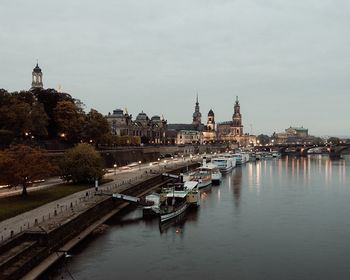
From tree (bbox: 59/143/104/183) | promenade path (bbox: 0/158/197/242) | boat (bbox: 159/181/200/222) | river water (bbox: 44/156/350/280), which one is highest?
tree (bbox: 59/143/104/183)

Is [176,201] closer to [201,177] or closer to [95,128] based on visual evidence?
[201,177]

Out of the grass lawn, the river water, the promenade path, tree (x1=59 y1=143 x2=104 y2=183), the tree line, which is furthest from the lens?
the tree line

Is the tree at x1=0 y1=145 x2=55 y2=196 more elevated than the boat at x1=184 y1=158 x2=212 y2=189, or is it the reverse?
the tree at x1=0 y1=145 x2=55 y2=196

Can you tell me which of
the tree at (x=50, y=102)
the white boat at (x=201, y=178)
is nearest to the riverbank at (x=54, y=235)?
the white boat at (x=201, y=178)

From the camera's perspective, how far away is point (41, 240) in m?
30.5

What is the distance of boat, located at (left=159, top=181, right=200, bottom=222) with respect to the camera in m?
46.8

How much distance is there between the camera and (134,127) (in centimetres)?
16875

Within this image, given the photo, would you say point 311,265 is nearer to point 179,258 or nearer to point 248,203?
point 179,258

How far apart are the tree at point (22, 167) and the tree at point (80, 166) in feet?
32.1

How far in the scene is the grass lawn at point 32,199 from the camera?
38100 mm

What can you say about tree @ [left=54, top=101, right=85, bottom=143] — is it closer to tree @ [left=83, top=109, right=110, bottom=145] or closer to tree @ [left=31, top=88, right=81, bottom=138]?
tree @ [left=83, top=109, right=110, bottom=145]

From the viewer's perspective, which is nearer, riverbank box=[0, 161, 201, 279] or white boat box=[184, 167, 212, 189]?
riverbank box=[0, 161, 201, 279]

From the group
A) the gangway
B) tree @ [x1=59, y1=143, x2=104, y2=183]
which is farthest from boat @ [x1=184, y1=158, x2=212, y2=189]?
the gangway

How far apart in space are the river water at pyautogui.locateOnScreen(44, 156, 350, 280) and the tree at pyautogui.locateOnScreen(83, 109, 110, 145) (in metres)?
31.7
